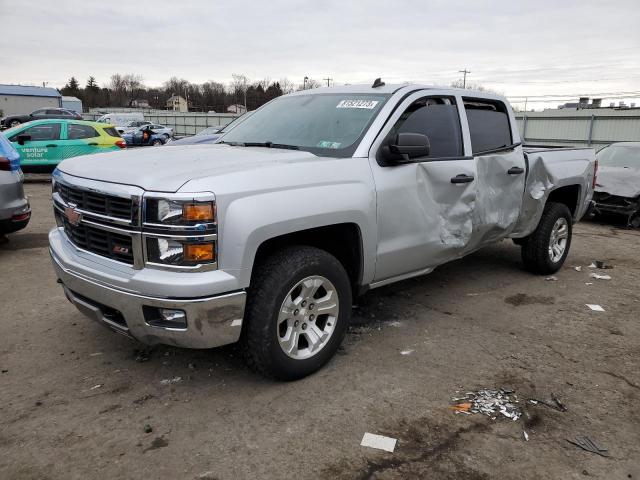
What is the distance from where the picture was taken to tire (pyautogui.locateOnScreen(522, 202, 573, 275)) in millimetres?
5840

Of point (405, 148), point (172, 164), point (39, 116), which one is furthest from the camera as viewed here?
point (39, 116)

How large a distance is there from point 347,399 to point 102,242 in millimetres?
1813

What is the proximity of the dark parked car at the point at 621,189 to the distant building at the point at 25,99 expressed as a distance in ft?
159

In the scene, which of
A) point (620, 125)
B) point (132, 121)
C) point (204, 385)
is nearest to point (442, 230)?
point (204, 385)

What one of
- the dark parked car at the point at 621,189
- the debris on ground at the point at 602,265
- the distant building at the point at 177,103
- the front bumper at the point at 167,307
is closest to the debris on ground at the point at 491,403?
the front bumper at the point at 167,307

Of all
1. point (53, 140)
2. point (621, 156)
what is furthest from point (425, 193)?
point (53, 140)

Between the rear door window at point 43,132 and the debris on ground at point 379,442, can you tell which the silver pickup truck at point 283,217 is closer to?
the debris on ground at point 379,442

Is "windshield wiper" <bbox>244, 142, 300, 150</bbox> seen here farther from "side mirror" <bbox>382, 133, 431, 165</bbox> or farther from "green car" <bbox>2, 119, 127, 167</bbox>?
"green car" <bbox>2, 119, 127, 167</bbox>

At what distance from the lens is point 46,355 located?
3814 millimetres

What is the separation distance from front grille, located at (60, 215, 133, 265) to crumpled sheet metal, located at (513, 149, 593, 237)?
410 cm

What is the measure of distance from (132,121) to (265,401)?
37876 millimetres

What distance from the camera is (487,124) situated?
199 inches

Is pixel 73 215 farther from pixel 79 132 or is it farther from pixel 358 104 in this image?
pixel 79 132

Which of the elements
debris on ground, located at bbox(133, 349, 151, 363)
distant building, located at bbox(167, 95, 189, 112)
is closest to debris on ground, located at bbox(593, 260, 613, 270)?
debris on ground, located at bbox(133, 349, 151, 363)
